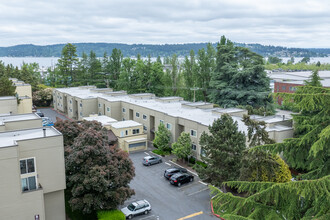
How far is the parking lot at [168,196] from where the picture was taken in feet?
78.6

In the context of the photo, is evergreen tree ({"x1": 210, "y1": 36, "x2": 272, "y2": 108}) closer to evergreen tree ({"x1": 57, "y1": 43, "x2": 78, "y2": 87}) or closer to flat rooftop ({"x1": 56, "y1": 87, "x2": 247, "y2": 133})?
flat rooftop ({"x1": 56, "y1": 87, "x2": 247, "y2": 133})

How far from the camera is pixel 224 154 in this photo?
2506 centimetres

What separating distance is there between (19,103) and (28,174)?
25.2 m

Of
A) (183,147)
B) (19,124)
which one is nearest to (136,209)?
(183,147)

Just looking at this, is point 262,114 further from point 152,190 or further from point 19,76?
point 19,76

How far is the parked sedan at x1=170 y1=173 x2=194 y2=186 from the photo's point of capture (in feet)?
95.0

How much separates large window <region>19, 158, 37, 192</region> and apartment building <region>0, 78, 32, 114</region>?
1860cm

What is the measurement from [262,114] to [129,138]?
59.2 ft

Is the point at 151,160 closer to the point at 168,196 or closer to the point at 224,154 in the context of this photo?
the point at 168,196

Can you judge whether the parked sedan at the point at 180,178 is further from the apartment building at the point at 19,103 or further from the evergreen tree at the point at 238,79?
the evergreen tree at the point at 238,79

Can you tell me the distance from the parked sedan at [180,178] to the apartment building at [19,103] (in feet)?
69.2

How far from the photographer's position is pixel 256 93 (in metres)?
49.9

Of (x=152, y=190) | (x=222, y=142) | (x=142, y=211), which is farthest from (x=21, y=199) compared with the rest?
(x=222, y=142)

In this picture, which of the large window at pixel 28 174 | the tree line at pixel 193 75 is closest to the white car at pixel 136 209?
the large window at pixel 28 174
